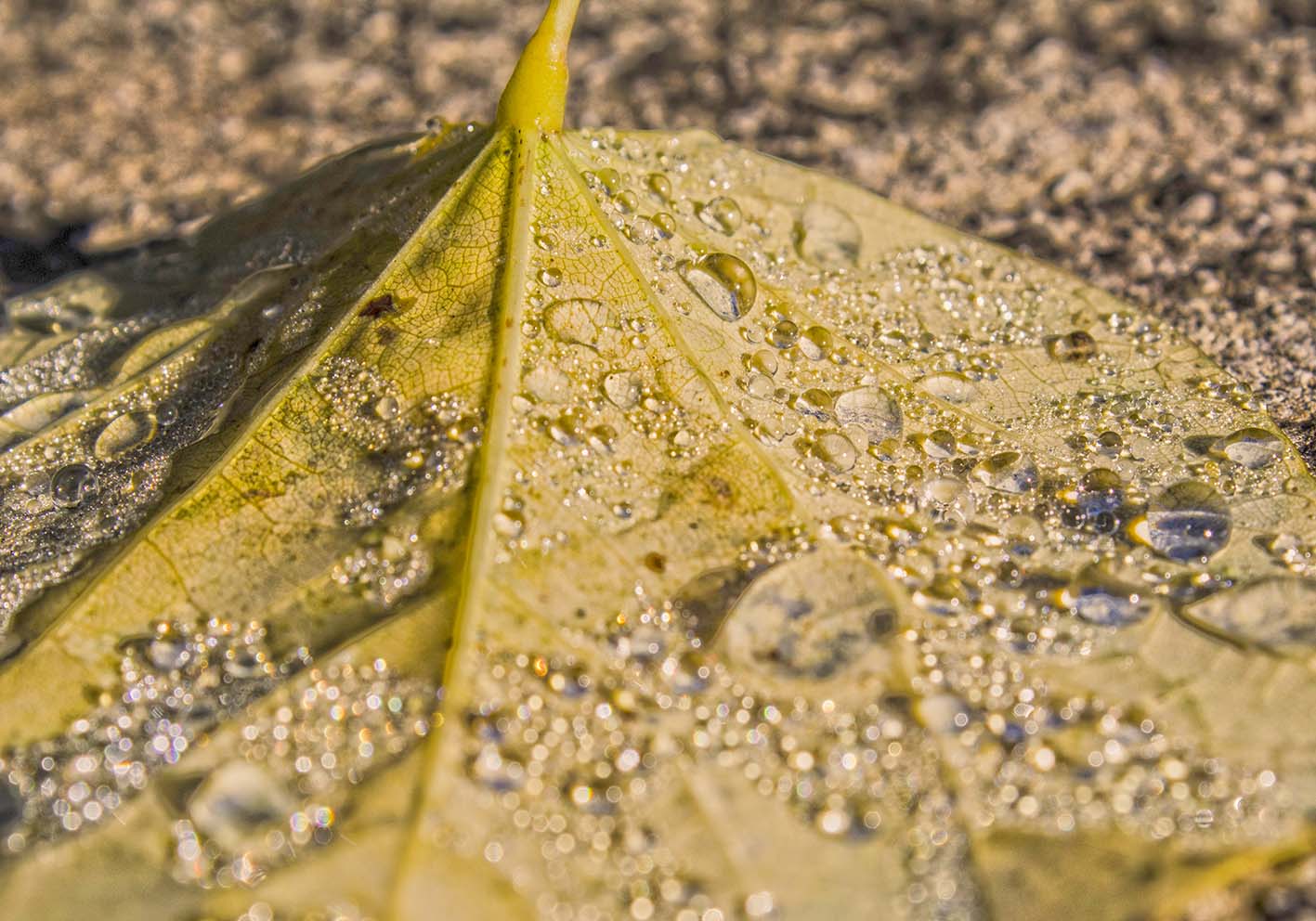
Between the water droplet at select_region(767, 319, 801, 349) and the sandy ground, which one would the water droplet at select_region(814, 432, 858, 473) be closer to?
the water droplet at select_region(767, 319, 801, 349)

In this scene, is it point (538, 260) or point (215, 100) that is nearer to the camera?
point (538, 260)

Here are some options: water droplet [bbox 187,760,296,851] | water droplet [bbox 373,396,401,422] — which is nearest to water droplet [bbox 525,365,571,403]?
water droplet [bbox 373,396,401,422]

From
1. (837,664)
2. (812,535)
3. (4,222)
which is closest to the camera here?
(837,664)

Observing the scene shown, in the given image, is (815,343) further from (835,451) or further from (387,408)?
(387,408)

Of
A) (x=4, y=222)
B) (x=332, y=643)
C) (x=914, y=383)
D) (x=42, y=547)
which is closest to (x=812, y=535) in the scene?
(x=914, y=383)

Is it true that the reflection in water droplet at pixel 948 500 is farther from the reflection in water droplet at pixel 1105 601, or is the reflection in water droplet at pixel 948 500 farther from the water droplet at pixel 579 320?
the water droplet at pixel 579 320

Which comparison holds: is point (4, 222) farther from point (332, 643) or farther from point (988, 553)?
point (988, 553)

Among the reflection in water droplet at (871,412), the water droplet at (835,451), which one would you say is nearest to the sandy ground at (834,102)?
the reflection in water droplet at (871,412)

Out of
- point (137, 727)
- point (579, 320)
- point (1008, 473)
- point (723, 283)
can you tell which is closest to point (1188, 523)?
point (1008, 473)

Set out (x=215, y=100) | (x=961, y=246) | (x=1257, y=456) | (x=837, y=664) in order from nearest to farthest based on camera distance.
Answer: (x=837, y=664)
(x=1257, y=456)
(x=961, y=246)
(x=215, y=100)
